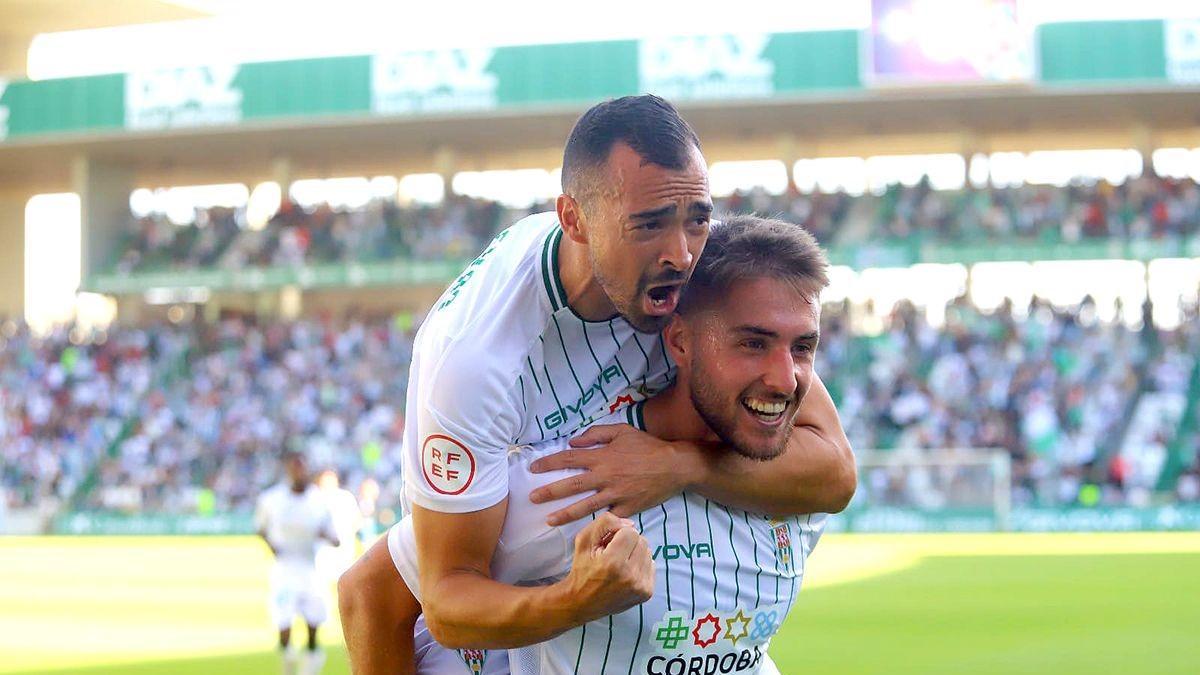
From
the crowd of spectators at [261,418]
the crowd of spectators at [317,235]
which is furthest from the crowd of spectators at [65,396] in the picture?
the crowd of spectators at [317,235]

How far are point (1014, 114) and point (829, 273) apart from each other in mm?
34408

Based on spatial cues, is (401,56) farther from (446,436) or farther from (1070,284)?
(446,436)

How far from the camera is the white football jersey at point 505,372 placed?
3.69m

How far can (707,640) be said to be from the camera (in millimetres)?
3891

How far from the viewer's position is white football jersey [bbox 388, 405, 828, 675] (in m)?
3.82

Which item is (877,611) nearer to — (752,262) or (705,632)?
(705,632)

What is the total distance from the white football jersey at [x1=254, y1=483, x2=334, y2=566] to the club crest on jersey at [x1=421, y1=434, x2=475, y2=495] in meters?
11.5

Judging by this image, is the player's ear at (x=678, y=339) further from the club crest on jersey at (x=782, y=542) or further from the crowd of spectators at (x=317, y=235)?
the crowd of spectators at (x=317, y=235)

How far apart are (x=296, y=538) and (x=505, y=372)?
11.7 metres

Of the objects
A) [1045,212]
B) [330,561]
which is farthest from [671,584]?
[1045,212]

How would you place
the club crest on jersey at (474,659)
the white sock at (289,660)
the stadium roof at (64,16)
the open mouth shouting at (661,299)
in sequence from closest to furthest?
the open mouth shouting at (661,299), the club crest on jersey at (474,659), the white sock at (289,660), the stadium roof at (64,16)

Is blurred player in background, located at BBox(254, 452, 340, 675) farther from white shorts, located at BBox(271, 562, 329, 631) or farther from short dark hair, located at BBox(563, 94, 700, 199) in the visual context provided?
short dark hair, located at BBox(563, 94, 700, 199)

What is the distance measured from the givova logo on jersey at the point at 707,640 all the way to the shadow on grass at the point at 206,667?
9.79 meters

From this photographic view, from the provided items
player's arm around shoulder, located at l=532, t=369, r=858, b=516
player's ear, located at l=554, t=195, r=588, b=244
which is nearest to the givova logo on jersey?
player's arm around shoulder, located at l=532, t=369, r=858, b=516
